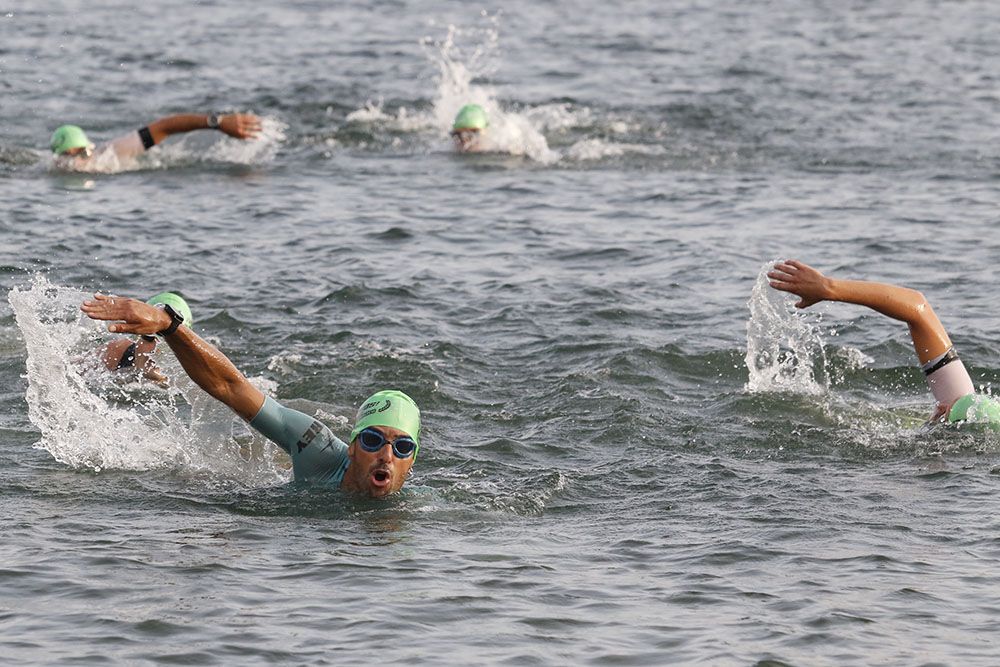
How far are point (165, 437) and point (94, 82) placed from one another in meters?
14.4

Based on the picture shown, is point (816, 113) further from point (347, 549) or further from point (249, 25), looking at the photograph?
point (347, 549)

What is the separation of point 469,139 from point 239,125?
4416mm

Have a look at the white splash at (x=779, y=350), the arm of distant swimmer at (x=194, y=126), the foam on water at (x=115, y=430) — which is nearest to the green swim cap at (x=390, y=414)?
the foam on water at (x=115, y=430)

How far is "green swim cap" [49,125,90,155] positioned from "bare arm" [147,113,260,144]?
144 cm

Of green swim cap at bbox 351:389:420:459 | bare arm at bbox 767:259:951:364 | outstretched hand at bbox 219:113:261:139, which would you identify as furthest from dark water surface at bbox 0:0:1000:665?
outstretched hand at bbox 219:113:261:139

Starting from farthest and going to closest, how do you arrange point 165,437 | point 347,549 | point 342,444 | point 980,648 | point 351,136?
point 351,136
point 165,437
point 342,444
point 347,549
point 980,648

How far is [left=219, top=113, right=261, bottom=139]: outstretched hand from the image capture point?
1716 cm

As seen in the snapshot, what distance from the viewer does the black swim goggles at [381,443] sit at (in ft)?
30.9

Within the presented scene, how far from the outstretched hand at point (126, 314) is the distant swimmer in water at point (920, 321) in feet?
11.8

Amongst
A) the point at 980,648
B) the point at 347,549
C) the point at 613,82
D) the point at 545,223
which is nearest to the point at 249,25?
the point at 613,82

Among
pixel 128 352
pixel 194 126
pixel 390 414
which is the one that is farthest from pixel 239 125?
pixel 390 414

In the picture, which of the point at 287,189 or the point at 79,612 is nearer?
the point at 79,612

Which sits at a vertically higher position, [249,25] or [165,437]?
[249,25]

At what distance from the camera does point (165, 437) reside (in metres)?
11.1
